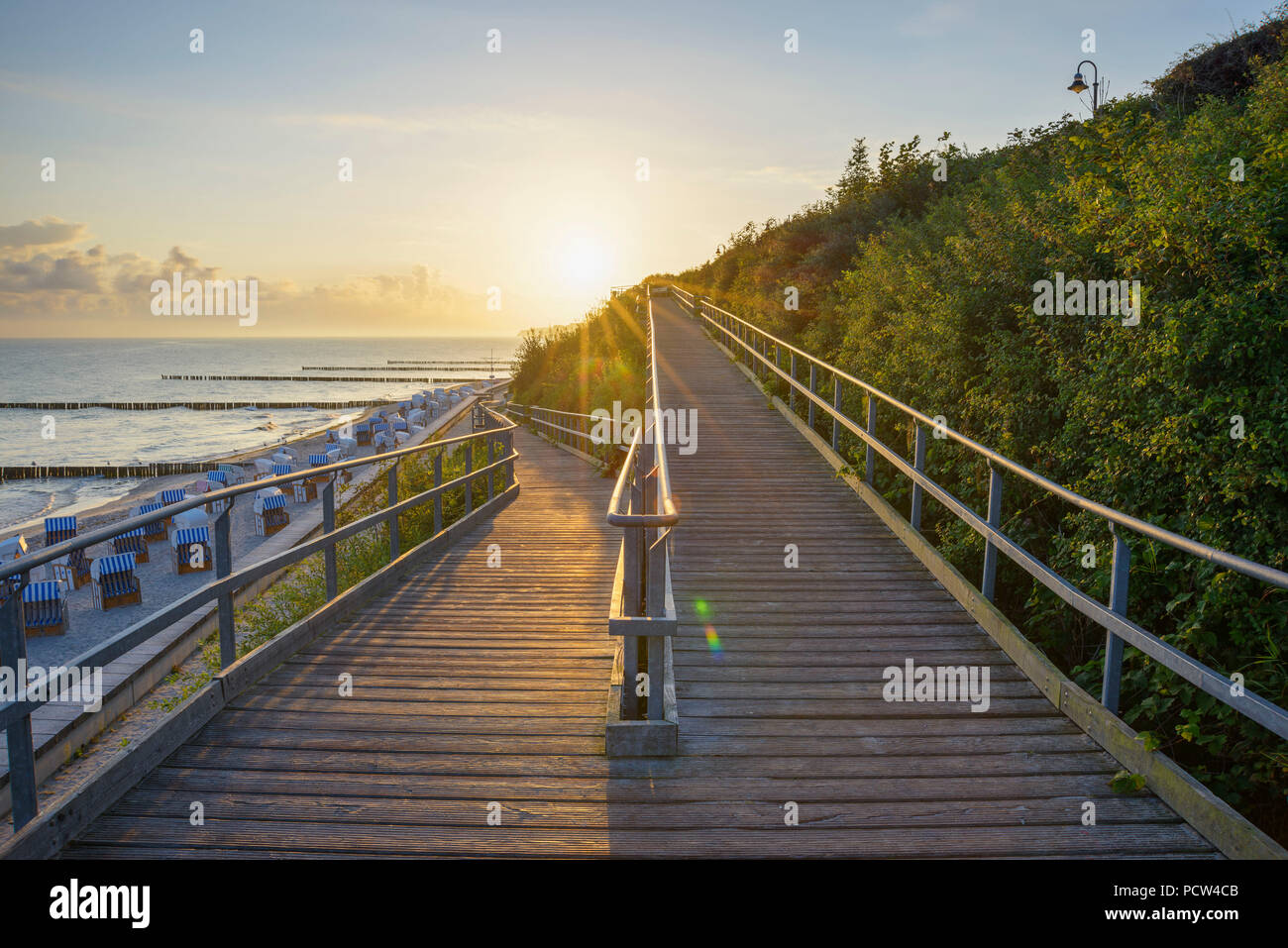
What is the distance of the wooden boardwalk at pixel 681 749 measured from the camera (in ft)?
10.7

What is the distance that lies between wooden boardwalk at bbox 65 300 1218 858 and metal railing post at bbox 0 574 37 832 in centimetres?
28

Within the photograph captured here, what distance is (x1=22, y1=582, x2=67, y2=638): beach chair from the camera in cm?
1416

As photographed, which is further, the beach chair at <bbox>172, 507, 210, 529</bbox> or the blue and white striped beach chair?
the beach chair at <bbox>172, 507, 210, 529</bbox>

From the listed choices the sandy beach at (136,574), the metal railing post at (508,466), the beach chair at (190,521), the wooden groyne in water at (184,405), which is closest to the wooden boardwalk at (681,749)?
the sandy beach at (136,574)

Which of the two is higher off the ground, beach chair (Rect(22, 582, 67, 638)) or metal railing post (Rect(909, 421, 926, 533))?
metal railing post (Rect(909, 421, 926, 533))

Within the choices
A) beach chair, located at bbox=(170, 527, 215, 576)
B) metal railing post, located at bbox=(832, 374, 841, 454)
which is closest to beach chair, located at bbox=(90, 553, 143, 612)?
beach chair, located at bbox=(170, 527, 215, 576)

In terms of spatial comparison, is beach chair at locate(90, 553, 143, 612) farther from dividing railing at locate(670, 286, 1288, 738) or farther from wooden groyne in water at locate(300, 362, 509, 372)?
wooden groyne in water at locate(300, 362, 509, 372)

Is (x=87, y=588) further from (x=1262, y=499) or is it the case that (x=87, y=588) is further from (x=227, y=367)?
(x=227, y=367)

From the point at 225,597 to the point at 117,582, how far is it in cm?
1441

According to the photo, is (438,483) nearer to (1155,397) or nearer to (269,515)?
(1155,397)

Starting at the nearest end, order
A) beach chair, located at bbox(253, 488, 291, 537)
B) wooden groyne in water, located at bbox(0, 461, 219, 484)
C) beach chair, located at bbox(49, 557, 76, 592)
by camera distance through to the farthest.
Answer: beach chair, located at bbox(49, 557, 76, 592) < beach chair, located at bbox(253, 488, 291, 537) < wooden groyne in water, located at bbox(0, 461, 219, 484)

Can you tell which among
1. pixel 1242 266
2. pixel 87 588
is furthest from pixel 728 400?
pixel 87 588

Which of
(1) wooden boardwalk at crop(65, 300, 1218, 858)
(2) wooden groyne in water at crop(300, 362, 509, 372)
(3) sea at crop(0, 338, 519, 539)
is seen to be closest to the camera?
(1) wooden boardwalk at crop(65, 300, 1218, 858)

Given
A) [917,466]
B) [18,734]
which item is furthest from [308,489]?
[18,734]
